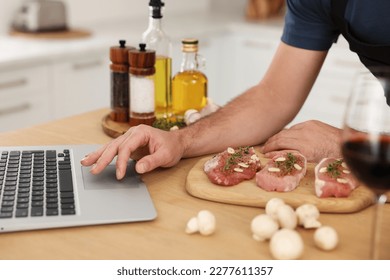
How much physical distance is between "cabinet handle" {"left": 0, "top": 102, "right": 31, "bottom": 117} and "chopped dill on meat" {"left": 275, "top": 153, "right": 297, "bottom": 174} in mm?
1839

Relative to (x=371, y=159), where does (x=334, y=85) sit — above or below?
below

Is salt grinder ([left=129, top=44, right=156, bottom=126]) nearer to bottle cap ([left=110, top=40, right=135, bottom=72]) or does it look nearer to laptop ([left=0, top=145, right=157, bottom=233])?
bottle cap ([left=110, top=40, right=135, bottom=72])

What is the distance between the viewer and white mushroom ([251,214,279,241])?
105 centimetres

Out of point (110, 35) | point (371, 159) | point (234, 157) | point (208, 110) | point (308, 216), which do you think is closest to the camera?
point (371, 159)

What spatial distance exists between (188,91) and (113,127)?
21cm

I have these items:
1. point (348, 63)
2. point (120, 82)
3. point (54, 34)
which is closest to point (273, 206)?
point (120, 82)

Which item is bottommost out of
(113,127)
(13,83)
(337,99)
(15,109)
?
(337,99)

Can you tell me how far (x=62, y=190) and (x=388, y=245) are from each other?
563mm

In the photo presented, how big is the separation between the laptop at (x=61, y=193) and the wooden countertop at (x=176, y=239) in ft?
0.05

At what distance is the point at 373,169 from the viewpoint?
0.82 meters

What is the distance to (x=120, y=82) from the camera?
5.42 ft

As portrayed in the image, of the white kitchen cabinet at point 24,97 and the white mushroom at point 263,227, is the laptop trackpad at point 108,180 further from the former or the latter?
the white kitchen cabinet at point 24,97

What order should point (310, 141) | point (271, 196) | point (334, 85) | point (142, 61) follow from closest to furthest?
point (271, 196), point (310, 141), point (142, 61), point (334, 85)

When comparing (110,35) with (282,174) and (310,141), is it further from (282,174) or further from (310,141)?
(282,174)
